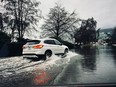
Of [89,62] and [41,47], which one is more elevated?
[41,47]

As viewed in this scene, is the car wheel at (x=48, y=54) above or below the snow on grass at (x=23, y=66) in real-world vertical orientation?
above

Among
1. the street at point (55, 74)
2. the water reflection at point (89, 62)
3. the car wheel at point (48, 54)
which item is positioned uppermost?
the car wheel at point (48, 54)

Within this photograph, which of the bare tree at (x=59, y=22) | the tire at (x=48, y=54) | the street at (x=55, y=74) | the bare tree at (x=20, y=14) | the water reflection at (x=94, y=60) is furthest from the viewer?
the bare tree at (x=59, y=22)

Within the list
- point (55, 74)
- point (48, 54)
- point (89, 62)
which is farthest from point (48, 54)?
point (55, 74)

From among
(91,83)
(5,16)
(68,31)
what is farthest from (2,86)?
(68,31)

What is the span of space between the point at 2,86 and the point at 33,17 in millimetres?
41956

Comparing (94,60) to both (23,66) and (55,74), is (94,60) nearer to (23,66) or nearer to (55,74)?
(23,66)

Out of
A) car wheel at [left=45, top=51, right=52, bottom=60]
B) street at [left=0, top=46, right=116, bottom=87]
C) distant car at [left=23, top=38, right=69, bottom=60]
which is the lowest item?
street at [left=0, top=46, right=116, bottom=87]

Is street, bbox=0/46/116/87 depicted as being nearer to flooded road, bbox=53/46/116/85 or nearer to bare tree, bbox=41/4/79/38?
flooded road, bbox=53/46/116/85

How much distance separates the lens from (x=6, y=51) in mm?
30406

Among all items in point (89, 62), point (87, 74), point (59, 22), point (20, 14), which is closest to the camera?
point (87, 74)

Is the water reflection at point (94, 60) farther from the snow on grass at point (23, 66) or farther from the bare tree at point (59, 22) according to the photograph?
the bare tree at point (59, 22)

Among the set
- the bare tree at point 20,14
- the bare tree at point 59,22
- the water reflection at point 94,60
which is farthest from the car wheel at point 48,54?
the bare tree at point 59,22

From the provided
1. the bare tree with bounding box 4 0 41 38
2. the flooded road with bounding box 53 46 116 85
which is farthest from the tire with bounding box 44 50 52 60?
the bare tree with bounding box 4 0 41 38
